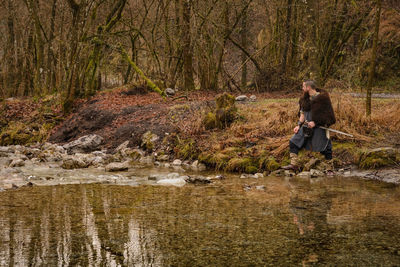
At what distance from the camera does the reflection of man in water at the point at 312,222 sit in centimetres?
442

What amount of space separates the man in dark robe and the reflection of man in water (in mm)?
2378

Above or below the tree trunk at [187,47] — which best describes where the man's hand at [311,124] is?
Answer: below

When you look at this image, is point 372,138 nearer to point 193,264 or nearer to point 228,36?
point 193,264

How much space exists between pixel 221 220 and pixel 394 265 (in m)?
2.28

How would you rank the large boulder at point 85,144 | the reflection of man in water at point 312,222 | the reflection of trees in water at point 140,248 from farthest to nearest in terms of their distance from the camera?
the large boulder at point 85,144
the reflection of man in water at point 312,222
the reflection of trees in water at point 140,248

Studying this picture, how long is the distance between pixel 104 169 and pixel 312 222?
648 centimetres

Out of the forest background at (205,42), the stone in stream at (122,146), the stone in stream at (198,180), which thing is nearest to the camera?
the stone in stream at (198,180)

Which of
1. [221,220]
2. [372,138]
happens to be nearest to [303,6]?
[372,138]

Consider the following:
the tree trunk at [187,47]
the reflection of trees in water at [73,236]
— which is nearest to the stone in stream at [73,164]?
the reflection of trees in water at [73,236]

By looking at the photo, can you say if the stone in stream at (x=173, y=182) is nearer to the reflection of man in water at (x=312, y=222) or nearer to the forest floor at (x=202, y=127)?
the forest floor at (x=202, y=127)

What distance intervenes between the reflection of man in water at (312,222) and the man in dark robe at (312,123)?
2378 mm

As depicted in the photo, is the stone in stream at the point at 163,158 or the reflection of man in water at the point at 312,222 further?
the stone in stream at the point at 163,158

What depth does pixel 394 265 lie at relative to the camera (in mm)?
3961

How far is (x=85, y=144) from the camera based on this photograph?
1452 cm
